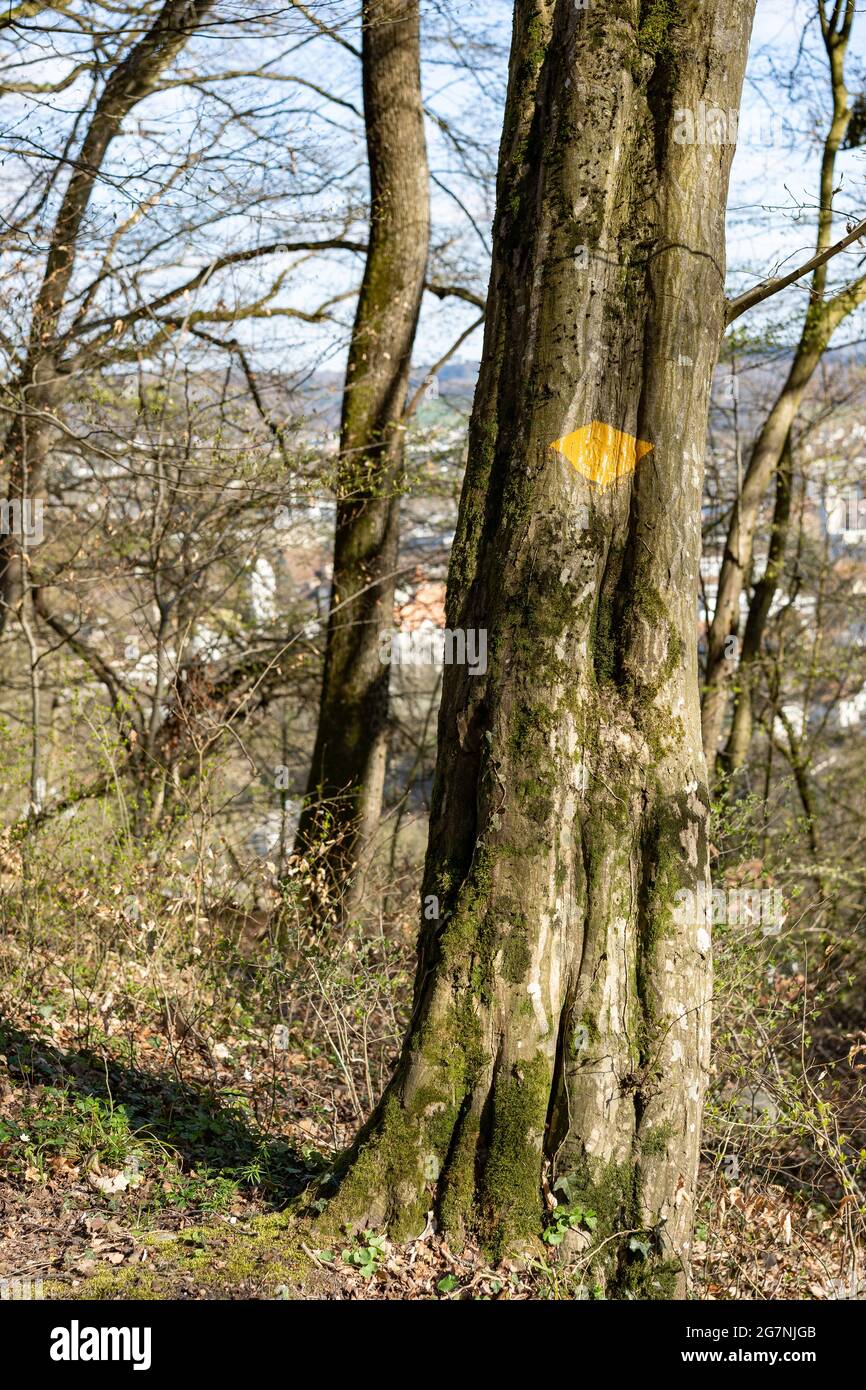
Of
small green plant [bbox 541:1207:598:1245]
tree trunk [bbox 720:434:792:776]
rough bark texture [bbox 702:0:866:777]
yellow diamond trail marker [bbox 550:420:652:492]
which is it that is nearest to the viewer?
small green plant [bbox 541:1207:598:1245]

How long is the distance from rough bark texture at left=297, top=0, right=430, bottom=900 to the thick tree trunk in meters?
4.62

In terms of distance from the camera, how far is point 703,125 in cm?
389

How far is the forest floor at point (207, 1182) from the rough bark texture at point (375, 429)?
279 cm

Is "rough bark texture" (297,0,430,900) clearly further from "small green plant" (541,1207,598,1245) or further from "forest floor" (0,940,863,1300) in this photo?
"small green plant" (541,1207,598,1245)

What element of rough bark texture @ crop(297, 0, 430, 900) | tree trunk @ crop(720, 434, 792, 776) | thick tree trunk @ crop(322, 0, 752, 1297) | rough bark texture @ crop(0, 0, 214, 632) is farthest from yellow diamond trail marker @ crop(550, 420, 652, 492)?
tree trunk @ crop(720, 434, 792, 776)

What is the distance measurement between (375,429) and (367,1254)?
6545 millimetres

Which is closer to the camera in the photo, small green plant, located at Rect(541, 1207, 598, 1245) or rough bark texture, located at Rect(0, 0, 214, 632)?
small green plant, located at Rect(541, 1207, 598, 1245)

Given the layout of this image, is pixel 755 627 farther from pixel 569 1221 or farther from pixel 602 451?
pixel 569 1221

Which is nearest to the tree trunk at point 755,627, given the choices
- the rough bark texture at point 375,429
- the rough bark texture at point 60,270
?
the rough bark texture at point 375,429

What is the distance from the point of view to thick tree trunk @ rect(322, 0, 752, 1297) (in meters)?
3.70

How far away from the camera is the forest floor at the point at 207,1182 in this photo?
3.53 metres
